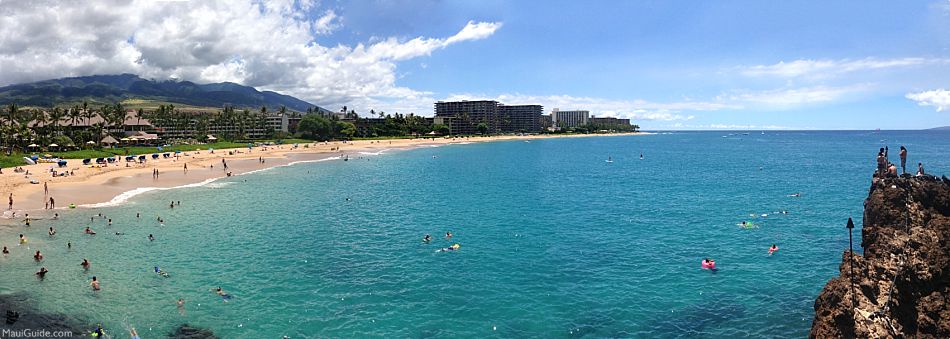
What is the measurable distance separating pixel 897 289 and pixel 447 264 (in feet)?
68.9

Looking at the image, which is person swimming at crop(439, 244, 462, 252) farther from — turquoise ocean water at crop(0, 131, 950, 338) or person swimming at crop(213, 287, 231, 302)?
person swimming at crop(213, 287, 231, 302)

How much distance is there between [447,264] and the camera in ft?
98.0

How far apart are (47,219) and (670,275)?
49.8m

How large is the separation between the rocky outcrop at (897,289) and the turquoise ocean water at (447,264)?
4642 mm

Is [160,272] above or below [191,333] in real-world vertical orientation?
above

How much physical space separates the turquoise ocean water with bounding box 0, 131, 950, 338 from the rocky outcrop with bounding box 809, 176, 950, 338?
464 centimetres

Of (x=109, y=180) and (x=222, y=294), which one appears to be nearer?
(x=222, y=294)

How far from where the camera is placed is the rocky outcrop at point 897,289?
15.1 m

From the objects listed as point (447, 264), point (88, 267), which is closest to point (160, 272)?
point (88, 267)

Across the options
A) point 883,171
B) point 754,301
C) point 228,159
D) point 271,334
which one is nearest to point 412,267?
point 271,334

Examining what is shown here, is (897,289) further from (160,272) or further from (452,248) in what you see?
(160,272)

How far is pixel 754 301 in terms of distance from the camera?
77.6 feet

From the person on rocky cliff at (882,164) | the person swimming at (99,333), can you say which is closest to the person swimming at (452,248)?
the person swimming at (99,333)

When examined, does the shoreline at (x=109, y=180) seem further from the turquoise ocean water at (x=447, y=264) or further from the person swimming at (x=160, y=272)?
the person swimming at (x=160, y=272)
